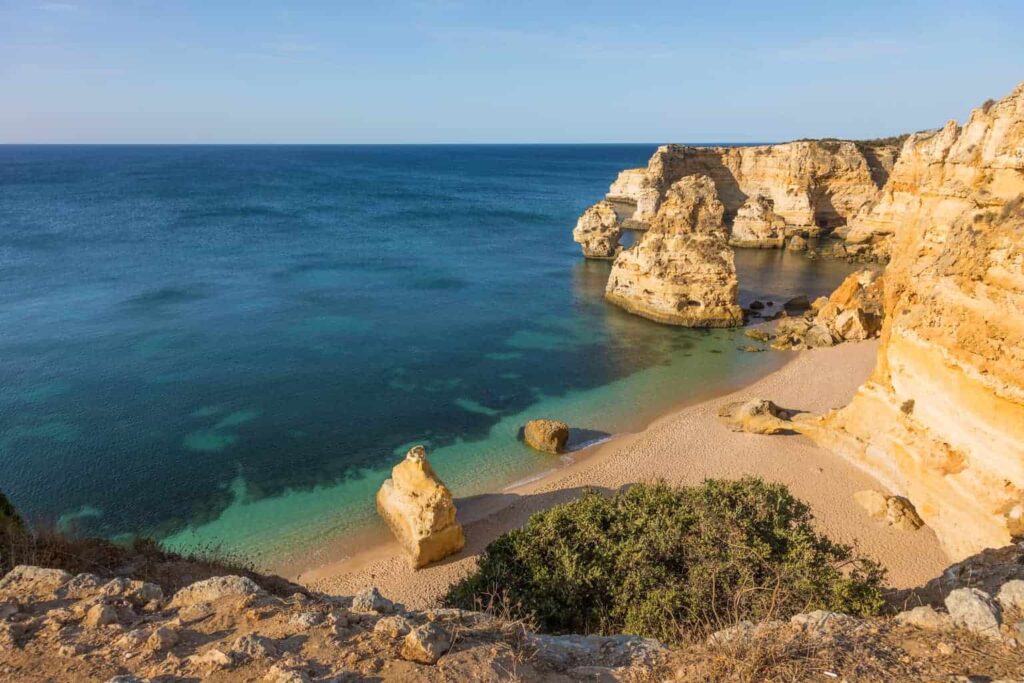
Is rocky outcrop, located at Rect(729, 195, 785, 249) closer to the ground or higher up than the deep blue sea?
higher up

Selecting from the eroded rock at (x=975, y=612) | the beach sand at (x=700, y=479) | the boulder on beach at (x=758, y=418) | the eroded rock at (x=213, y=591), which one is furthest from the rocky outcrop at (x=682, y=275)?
the eroded rock at (x=213, y=591)

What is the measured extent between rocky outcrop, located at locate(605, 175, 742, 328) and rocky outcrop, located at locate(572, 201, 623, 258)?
50.6 ft

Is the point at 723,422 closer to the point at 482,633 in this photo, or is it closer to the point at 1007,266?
the point at 1007,266

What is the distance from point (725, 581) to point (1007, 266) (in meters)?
11.1

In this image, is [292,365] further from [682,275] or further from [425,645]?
[425,645]

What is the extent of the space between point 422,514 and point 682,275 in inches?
1070

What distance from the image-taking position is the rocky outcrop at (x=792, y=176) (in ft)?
214

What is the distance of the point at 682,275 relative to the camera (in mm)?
38750

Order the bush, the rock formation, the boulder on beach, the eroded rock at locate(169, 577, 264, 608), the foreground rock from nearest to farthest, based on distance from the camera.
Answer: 1. the eroded rock at locate(169, 577, 264, 608)
2. the bush
3. the rock formation
4. the foreground rock
5. the boulder on beach

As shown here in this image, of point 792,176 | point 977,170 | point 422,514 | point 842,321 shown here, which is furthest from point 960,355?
point 792,176

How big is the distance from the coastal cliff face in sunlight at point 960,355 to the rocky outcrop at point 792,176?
48435mm

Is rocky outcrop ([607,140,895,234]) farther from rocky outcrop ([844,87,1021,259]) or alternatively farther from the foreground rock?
the foreground rock

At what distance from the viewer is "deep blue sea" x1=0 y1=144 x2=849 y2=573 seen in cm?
2094

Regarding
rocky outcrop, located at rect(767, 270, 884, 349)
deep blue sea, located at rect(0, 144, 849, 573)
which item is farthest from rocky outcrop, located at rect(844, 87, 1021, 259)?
rocky outcrop, located at rect(767, 270, 884, 349)
